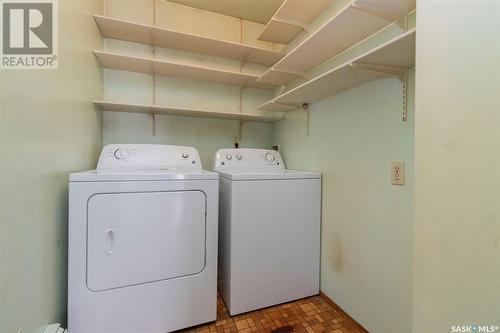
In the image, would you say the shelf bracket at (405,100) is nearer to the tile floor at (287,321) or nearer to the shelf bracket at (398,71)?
the shelf bracket at (398,71)

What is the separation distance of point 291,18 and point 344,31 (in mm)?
599

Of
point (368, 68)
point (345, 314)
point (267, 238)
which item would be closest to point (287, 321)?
point (345, 314)

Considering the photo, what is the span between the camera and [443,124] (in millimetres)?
599

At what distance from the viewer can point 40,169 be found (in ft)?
3.34

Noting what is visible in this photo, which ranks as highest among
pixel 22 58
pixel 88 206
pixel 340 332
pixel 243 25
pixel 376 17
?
pixel 243 25

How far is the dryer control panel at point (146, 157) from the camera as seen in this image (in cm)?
167

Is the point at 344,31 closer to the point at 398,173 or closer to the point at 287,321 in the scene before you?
the point at 398,173

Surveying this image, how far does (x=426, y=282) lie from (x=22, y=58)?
5.49ft

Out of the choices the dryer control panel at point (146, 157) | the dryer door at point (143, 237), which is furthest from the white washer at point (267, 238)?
the dryer control panel at point (146, 157)

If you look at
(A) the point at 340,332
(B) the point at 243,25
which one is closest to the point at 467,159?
(A) the point at 340,332

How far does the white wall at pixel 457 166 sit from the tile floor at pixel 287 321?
985 mm

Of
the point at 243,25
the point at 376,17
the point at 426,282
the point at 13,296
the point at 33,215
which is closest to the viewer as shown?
the point at 426,282

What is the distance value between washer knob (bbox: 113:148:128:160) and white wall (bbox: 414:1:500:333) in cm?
180

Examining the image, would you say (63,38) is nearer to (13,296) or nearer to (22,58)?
(22,58)
